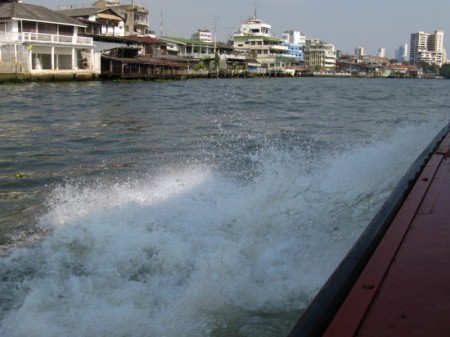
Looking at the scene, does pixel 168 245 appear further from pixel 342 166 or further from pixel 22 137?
pixel 22 137

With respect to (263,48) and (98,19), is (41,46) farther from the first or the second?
(263,48)

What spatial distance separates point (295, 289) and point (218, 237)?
107 centimetres

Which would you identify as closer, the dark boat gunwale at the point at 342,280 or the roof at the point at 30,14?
the dark boat gunwale at the point at 342,280

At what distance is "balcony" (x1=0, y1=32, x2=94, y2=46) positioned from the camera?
114ft

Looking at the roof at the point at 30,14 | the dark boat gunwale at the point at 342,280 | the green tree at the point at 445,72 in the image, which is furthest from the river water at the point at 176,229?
the green tree at the point at 445,72

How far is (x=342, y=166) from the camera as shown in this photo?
24.4 feet

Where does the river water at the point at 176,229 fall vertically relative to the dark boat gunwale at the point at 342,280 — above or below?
below

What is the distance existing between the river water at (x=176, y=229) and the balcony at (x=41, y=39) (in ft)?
92.2

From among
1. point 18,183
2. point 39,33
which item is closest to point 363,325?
point 18,183

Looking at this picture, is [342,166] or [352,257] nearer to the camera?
[352,257]

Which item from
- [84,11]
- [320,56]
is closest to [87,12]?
[84,11]

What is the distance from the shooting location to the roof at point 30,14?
35.9m

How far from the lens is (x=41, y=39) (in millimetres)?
36219

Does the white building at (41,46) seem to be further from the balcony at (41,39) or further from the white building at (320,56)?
the white building at (320,56)
